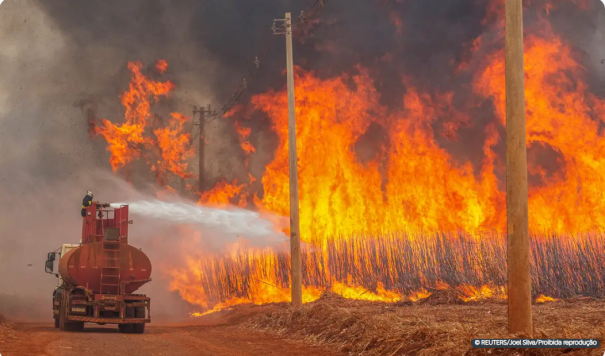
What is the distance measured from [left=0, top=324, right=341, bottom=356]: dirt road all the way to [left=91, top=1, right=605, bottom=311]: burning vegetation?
10181 millimetres

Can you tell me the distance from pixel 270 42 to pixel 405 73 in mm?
9882

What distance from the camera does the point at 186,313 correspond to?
3878cm

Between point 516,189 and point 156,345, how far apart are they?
1098 cm

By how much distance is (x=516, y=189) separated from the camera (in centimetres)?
1302

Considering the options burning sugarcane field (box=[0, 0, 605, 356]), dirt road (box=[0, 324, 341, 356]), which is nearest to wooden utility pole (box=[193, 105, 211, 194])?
burning sugarcane field (box=[0, 0, 605, 356])

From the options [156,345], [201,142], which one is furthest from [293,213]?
[201,142]

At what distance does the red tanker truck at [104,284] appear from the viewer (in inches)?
975

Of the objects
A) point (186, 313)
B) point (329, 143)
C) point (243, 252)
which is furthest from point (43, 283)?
point (329, 143)

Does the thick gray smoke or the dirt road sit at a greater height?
the thick gray smoke

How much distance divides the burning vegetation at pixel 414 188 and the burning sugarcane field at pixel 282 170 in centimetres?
10

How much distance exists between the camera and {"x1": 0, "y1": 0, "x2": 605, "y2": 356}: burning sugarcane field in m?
25.5

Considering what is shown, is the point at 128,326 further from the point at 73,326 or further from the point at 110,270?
the point at 110,270

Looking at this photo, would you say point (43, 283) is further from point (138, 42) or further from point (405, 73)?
point (405, 73)

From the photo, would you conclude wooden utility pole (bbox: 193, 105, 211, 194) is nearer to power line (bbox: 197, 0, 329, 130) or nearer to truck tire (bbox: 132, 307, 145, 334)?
power line (bbox: 197, 0, 329, 130)
